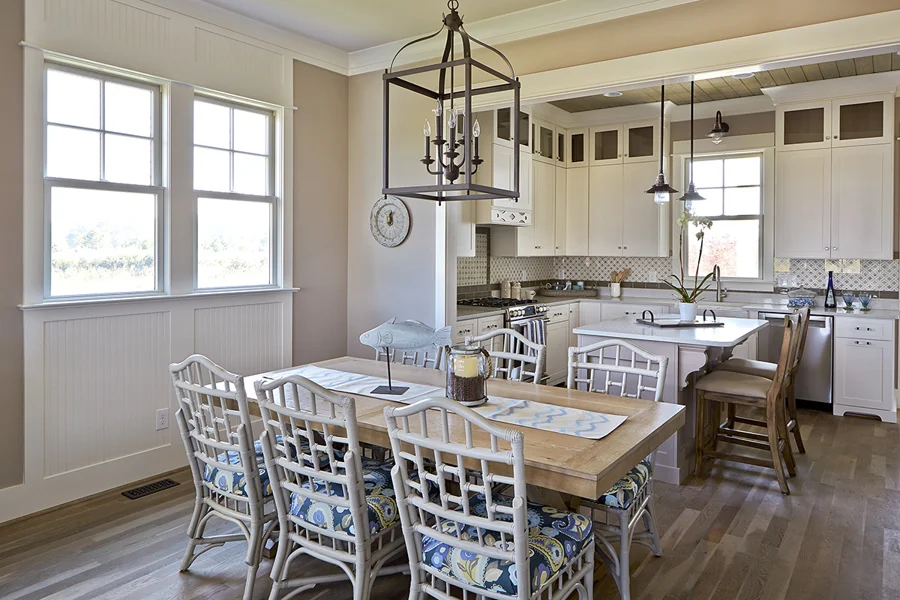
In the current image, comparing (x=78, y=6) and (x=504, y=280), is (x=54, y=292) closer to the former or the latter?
(x=78, y=6)

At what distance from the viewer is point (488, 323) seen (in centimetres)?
541

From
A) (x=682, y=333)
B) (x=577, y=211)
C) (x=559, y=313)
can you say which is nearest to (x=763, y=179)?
(x=577, y=211)

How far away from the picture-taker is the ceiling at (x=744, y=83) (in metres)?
5.23

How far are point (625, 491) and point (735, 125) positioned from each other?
530 centimetres

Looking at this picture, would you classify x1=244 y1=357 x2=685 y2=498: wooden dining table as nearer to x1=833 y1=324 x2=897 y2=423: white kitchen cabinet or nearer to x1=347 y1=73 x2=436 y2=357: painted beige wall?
x1=347 y1=73 x2=436 y2=357: painted beige wall

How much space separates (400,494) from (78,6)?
327 centimetres

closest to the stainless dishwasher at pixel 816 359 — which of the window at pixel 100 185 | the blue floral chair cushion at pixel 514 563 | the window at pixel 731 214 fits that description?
the window at pixel 731 214

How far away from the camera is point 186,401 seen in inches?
99.7

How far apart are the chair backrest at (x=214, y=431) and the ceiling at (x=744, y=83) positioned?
470 centimetres

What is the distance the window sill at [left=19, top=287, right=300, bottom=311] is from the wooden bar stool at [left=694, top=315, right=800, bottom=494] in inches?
118

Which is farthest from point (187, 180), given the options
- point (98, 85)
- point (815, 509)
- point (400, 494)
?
point (815, 509)

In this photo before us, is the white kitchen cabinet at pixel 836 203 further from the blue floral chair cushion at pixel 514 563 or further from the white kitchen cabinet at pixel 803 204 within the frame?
the blue floral chair cushion at pixel 514 563

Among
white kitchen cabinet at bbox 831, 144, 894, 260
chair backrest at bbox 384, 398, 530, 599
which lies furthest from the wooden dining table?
white kitchen cabinet at bbox 831, 144, 894, 260

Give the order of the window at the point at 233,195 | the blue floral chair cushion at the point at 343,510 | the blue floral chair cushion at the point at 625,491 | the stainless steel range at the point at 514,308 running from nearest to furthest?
the blue floral chair cushion at the point at 343,510, the blue floral chair cushion at the point at 625,491, the window at the point at 233,195, the stainless steel range at the point at 514,308
